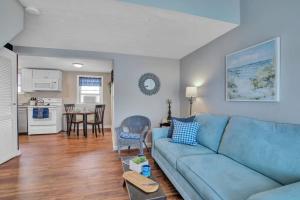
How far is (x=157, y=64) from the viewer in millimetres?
4078

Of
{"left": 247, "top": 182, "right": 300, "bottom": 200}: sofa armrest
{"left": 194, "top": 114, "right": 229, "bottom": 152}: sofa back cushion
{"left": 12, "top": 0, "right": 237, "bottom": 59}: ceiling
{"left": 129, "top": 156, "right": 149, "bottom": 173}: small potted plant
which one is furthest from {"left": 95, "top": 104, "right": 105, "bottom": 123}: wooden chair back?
{"left": 247, "top": 182, "right": 300, "bottom": 200}: sofa armrest

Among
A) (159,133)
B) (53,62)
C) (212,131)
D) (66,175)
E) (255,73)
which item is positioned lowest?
(66,175)

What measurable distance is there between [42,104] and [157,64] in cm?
430

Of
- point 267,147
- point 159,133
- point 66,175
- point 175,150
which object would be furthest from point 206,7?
point 66,175

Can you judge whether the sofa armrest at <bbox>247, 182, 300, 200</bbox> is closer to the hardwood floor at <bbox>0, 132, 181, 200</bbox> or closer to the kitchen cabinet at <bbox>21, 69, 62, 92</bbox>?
the hardwood floor at <bbox>0, 132, 181, 200</bbox>

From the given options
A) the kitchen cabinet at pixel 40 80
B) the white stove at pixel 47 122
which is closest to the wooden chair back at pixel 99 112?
the white stove at pixel 47 122

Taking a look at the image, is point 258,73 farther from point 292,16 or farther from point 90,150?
point 90,150

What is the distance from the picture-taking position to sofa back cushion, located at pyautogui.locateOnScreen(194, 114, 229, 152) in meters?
2.23

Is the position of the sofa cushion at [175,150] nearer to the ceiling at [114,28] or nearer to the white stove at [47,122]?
the ceiling at [114,28]

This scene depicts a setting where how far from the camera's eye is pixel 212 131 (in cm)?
232

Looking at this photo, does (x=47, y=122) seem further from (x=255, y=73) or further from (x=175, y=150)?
(x=255, y=73)

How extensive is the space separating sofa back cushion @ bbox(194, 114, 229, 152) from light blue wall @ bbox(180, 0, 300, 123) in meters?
0.32

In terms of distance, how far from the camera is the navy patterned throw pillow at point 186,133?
8.01ft

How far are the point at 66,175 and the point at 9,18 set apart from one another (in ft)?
7.21
